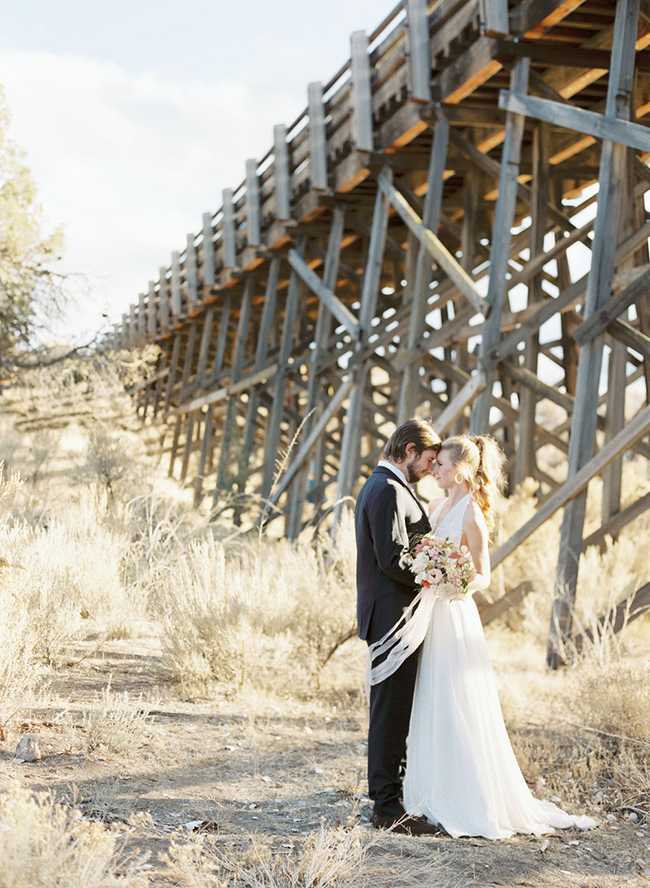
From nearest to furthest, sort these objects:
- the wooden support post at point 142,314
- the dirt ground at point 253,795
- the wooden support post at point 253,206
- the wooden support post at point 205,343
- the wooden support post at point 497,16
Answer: the dirt ground at point 253,795 → the wooden support post at point 497,16 → the wooden support post at point 253,206 → the wooden support post at point 205,343 → the wooden support post at point 142,314

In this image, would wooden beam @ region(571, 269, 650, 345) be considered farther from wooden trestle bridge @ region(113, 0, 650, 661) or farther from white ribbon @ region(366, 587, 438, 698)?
white ribbon @ region(366, 587, 438, 698)

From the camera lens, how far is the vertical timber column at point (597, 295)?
5676mm

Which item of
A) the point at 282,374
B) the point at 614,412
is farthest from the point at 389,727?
the point at 282,374

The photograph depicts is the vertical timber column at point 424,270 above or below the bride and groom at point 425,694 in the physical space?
above

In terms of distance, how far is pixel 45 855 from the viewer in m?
2.28

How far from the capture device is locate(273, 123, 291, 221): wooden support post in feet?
37.0

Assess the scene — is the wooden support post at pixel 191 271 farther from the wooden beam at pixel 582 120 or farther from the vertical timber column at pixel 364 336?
the wooden beam at pixel 582 120

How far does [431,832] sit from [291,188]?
9.30m

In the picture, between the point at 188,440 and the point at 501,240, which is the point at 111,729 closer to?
the point at 501,240

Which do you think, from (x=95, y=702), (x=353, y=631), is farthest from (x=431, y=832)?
(x=353, y=631)

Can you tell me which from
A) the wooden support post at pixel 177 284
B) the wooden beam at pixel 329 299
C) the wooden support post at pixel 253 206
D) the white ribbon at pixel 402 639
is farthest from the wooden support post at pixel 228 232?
the white ribbon at pixel 402 639

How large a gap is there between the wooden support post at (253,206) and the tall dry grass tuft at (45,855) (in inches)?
424

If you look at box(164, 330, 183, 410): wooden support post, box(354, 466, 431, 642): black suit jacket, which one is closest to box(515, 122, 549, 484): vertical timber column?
box(354, 466, 431, 642): black suit jacket

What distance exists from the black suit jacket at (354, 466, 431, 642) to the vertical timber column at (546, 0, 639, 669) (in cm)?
222
